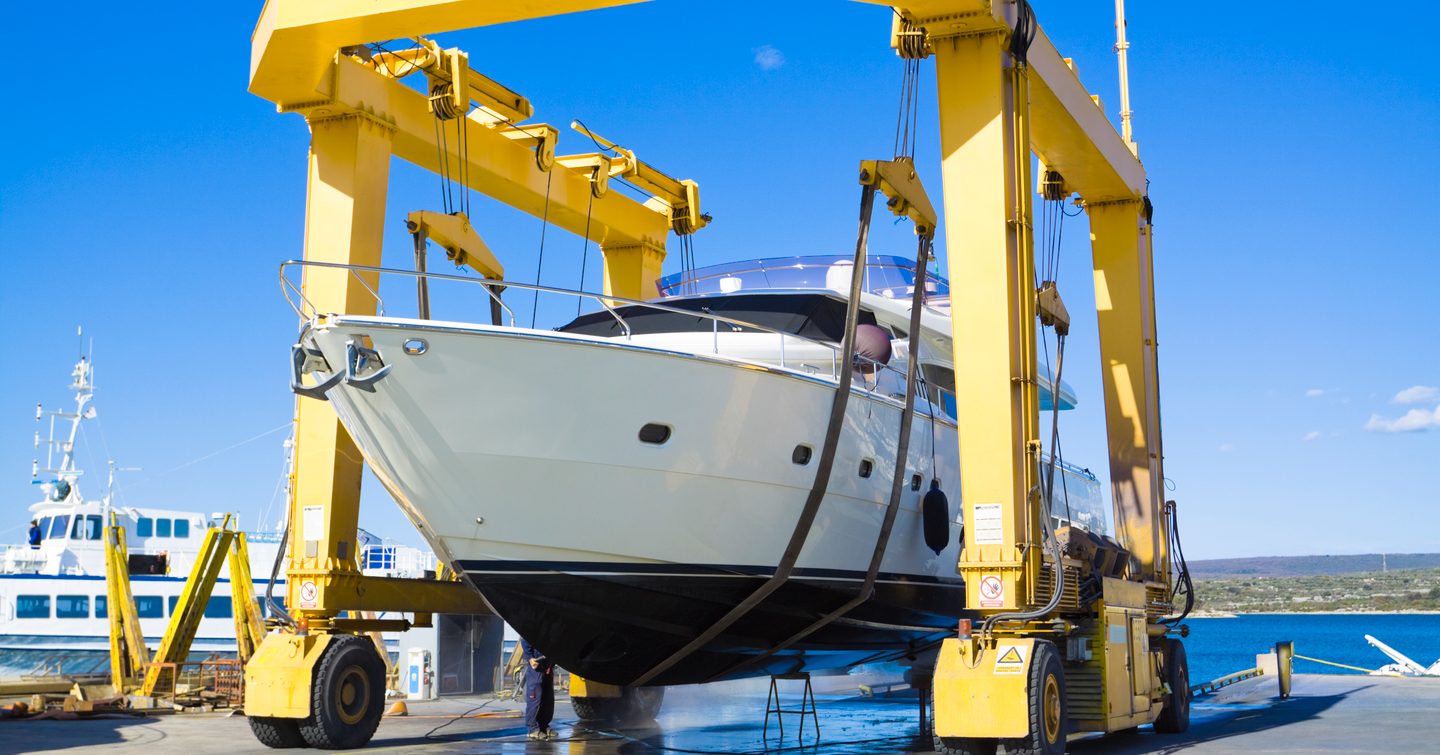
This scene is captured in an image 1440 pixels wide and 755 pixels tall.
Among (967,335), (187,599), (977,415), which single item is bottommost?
(187,599)

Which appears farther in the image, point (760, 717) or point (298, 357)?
point (760, 717)

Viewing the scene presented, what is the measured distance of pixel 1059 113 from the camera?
11562 millimetres

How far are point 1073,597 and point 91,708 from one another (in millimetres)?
10091

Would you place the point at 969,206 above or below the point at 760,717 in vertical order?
above

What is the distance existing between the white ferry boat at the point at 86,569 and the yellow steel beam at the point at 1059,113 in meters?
21.0

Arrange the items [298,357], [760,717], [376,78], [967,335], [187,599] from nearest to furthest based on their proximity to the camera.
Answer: [298,357]
[967,335]
[376,78]
[760,717]
[187,599]

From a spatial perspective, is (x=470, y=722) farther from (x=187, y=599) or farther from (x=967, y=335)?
(x=967, y=335)

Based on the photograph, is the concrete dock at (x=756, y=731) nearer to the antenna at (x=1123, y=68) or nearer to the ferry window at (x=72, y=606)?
the antenna at (x=1123, y=68)

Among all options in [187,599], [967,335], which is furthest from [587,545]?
[187,599]

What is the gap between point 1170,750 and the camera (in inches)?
396

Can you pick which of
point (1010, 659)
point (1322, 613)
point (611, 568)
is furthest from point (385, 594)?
point (1322, 613)

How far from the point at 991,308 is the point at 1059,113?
3031 mm

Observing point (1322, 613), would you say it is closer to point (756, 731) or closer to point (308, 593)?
point (756, 731)

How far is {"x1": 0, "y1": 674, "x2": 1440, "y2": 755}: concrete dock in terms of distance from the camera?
10500 millimetres
